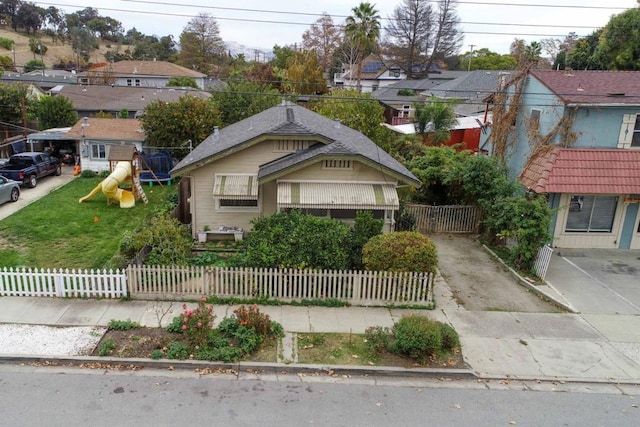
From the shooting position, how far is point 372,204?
50.3 ft

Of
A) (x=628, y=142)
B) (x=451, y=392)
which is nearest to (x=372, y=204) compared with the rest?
(x=451, y=392)

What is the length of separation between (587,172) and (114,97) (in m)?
40.8

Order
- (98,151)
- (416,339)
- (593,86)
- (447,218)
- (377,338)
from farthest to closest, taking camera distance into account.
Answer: (98,151), (447,218), (593,86), (377,338), (416,339)

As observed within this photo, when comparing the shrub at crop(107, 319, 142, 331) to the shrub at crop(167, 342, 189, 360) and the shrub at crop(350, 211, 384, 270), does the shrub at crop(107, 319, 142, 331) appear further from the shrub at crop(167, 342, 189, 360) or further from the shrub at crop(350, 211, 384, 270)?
the shrub at crop(350, 211, 384, 270)

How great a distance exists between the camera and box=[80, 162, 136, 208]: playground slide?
21969 millimetres

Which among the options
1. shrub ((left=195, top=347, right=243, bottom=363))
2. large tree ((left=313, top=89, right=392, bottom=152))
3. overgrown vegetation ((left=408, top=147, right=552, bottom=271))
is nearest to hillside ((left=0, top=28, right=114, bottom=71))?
large tree ((left=313, top=89, right=392, bottom=152))

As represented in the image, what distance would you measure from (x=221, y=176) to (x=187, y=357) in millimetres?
8475

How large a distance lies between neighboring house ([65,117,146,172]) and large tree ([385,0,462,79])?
6077 centimetres

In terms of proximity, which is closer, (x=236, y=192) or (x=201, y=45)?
(x=236, y=192)

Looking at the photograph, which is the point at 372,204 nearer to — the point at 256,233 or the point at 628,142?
the point at 256,233

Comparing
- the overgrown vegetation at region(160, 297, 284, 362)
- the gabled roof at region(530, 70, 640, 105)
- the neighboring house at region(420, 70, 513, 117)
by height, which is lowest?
the overgrown vegetation at region(160, 297, 284, 362)

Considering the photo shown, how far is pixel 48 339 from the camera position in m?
10.5

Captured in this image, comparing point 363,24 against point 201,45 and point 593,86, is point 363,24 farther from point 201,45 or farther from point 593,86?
point 201,45

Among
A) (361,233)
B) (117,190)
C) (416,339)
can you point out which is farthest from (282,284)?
(117,190)
